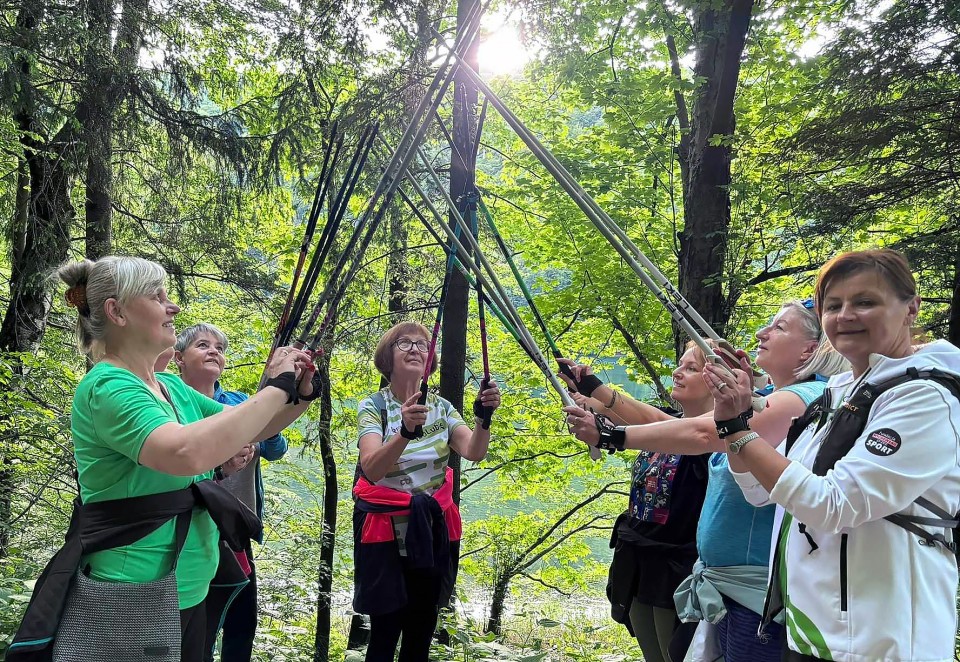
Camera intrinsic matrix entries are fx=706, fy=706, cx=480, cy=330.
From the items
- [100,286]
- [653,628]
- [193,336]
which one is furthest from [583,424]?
[193,336]

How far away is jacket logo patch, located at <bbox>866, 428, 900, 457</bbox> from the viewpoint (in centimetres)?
155

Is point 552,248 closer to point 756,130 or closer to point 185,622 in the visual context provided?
point 756,130

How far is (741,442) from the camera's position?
5.78 feet

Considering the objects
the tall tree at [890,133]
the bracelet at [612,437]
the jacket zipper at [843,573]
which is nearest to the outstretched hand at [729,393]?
the jacket zipper at [843,573]

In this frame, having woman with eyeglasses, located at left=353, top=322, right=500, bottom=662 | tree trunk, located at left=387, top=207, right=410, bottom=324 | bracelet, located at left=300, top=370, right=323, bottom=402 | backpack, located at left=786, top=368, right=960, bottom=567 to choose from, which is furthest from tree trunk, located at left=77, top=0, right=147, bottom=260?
backpack, located at left=786, top=368, right=960, bottom=567

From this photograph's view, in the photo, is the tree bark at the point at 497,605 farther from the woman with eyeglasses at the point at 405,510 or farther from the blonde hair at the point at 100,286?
the blonde hair at the point at 100,286

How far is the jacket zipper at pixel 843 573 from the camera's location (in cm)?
158

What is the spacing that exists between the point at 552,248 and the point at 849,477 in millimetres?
7575

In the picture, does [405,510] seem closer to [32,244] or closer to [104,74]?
[104,74]

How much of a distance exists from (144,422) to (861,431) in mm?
1704

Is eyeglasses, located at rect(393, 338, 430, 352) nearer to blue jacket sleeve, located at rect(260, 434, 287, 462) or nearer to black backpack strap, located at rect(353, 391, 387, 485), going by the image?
black backpack strap, located at rect(353, 391, 387, 485)

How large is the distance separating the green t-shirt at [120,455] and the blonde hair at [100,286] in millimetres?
115

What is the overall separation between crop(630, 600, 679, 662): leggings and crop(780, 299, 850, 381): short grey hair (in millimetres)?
1224

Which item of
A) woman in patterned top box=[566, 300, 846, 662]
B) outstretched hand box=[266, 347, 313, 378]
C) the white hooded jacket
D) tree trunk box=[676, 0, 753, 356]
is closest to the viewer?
the white hooded jacket
